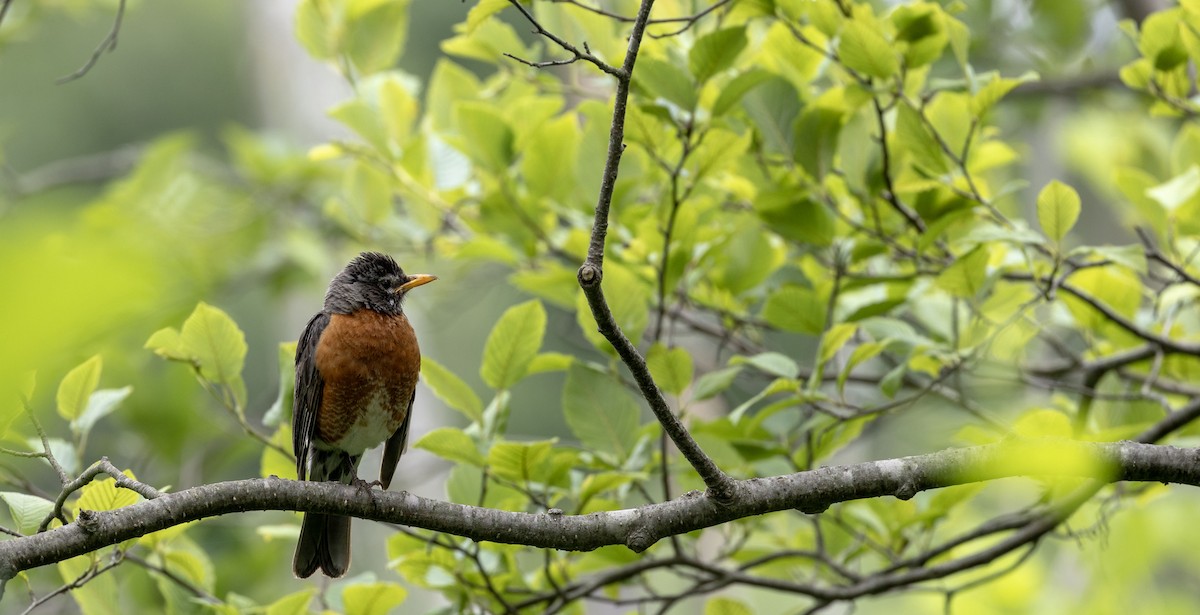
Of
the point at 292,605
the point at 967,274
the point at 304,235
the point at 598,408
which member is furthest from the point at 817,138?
the point at 304,235

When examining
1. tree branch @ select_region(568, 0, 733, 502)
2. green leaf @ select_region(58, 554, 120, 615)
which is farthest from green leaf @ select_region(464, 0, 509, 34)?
green leaf @ select_region(58, 554, 120, 615)

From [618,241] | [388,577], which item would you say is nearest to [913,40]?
[618,241]

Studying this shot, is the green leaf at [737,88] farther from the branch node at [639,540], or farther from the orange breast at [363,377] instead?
the orange breast at [363,377]

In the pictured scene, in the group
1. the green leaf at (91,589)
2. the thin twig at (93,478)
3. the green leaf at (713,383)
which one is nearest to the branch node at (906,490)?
the green leaf at (713,383)

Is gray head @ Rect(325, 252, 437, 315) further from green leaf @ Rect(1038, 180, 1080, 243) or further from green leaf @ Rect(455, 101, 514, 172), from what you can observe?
green leaf @ Rect(1038, 180, 1080, 243)

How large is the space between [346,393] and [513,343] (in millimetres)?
972

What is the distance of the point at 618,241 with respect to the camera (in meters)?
3.48

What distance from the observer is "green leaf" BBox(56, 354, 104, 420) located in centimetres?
254

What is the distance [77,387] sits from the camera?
2.59 m

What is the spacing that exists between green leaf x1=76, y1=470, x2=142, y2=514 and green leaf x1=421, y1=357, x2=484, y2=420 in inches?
32.6

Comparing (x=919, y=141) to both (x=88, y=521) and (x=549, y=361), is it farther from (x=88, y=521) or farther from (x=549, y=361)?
(x=88, y=521)

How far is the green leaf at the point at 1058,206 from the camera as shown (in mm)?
2666

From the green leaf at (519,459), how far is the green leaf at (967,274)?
44.1 inches

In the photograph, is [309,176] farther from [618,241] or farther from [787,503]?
[787,503]
